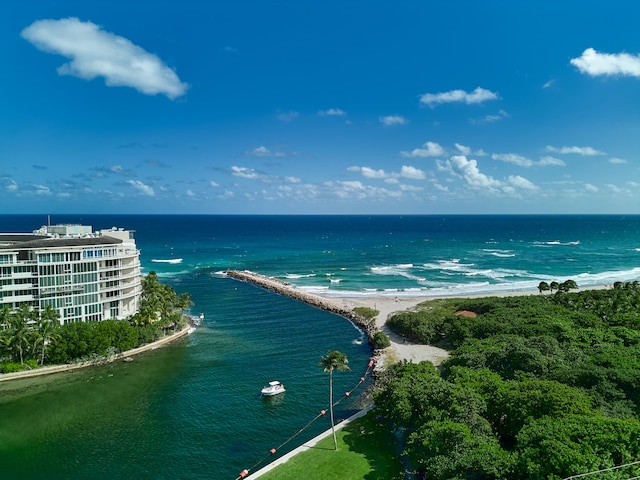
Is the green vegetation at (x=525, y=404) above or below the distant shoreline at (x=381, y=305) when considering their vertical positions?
above

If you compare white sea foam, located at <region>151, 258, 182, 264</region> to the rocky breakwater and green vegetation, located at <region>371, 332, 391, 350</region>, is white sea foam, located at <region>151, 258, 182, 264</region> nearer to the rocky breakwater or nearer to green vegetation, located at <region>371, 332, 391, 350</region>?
the rocky breakwater

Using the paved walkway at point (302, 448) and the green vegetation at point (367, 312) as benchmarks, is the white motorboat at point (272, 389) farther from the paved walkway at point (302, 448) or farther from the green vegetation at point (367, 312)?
the green vegetation at point (367, 312)

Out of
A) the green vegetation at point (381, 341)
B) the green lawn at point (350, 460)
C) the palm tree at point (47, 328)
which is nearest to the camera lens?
the green lawn at point (350, 460)

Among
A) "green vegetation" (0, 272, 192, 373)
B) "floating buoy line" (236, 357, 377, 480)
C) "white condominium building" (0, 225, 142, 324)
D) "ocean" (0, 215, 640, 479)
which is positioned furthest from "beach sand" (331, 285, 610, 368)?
"white condominium building" (0, 225, 142, 324)

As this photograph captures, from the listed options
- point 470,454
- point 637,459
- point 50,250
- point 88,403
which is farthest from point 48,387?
point 637,459

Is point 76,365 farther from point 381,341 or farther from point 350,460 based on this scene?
point 381,341

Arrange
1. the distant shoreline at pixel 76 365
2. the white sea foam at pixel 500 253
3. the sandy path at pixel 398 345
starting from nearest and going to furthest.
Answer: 1. the distant shoreline at pixel 76 365
2. the sandy path at pixel 398 345
3. the white sea foam at pixel 500 253

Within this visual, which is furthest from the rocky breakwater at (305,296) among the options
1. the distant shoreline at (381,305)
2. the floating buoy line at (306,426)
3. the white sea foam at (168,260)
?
the white sea foam at (168,260)
